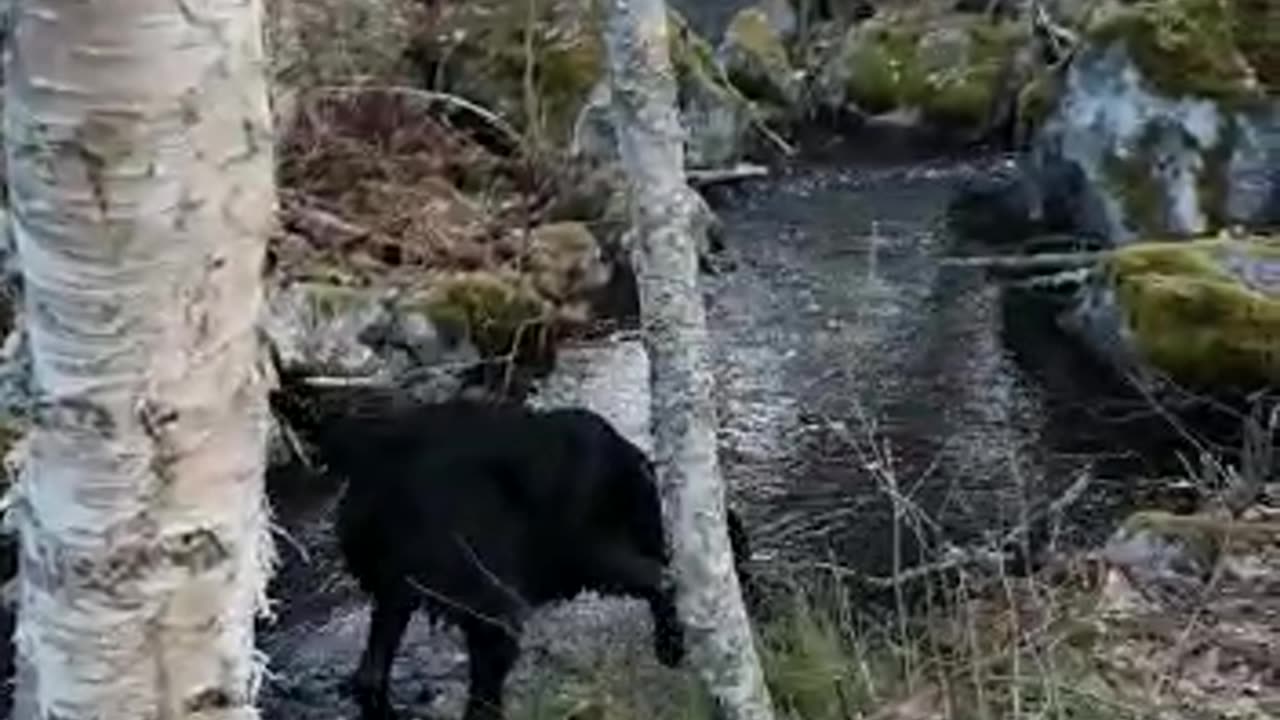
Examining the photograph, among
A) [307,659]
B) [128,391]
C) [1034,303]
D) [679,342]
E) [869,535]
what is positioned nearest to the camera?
[128,391]

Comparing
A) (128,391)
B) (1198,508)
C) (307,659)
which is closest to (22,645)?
(128,391)

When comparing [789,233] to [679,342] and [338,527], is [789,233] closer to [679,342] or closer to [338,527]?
[338,527]

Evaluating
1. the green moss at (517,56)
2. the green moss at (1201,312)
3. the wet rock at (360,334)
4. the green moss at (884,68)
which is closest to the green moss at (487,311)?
the wet rock at (360,334)

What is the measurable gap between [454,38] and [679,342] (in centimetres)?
1140

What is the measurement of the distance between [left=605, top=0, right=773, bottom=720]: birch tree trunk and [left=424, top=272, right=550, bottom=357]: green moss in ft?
21.5

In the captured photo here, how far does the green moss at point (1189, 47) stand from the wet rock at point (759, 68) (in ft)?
18.6

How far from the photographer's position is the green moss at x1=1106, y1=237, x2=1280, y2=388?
1073 cm

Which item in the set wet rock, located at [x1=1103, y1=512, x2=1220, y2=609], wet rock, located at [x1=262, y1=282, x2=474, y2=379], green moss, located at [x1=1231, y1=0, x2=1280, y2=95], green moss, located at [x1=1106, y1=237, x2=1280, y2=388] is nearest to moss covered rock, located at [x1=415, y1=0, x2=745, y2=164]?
wet rock, located at [x1=262, y1=282, x2=474, y2=379]

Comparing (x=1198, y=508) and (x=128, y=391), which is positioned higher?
(x=128, y=391)

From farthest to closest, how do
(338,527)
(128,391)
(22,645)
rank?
→ 1. (338,527)
2. (22,645)
3. (128,391)

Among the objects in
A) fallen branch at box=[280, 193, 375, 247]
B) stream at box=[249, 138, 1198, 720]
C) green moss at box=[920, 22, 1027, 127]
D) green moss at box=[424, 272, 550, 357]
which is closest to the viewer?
stream at box=[249, 138, 1198, 720]

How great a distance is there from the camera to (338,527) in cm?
686

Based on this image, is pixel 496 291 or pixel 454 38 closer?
pixel 496 291

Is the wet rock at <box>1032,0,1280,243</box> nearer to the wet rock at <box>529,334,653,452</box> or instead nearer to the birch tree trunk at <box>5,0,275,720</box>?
the wet rock at <box>529,334,653,452</box>
